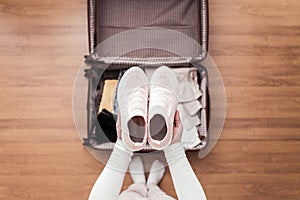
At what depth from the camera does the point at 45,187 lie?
6.04 ft

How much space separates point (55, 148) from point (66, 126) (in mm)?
100

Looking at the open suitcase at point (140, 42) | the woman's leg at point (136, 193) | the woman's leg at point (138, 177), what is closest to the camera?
the woman's leg at point (136, 193)

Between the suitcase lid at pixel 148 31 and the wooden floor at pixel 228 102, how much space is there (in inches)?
4.8

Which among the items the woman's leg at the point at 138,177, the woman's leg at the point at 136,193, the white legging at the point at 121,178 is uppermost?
the white legging at the point at 121,178

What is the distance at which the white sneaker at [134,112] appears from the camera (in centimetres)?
121

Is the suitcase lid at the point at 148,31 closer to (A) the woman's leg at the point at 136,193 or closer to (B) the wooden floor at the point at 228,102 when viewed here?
(B) the wooden floor at the point at 228,102

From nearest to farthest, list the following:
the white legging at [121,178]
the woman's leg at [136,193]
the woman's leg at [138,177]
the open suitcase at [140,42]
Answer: the white legging at [121,178]
the woman's leg at [136,193]
the woman's leg at [138,177]
the open suitcase at [140,42]

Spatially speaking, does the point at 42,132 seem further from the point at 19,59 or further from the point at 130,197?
the point at 130,197

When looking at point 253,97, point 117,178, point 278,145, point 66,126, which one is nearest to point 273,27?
point 253,97

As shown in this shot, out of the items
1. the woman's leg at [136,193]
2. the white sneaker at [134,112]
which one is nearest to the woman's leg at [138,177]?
the woman's leg at [136,193]

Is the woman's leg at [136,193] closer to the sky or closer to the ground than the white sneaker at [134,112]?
closer to the ground

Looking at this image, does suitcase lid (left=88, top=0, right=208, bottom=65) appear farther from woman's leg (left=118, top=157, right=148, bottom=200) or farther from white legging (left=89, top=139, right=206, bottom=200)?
white legging (left=89, top=139, right=206, bottom=200)

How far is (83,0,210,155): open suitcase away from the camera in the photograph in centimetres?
181

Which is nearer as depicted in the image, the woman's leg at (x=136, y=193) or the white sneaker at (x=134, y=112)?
the white sneaker at (x=134, y=112)
